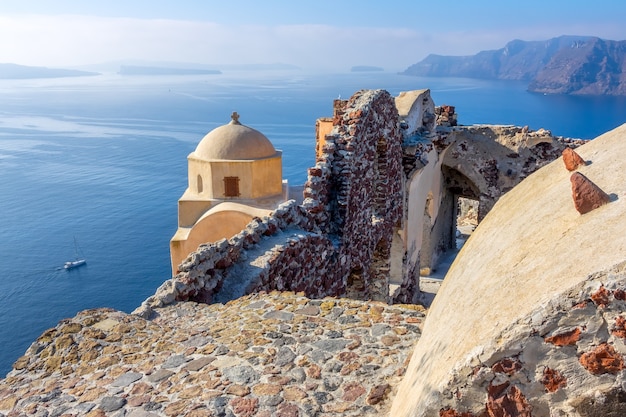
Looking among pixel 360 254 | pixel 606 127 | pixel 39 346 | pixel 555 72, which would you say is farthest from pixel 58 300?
pixel 555 72

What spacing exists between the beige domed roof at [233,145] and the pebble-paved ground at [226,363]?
10020 millimetres

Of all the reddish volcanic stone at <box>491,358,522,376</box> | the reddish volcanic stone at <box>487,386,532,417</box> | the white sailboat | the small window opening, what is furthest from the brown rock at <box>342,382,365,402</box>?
the white sailboat

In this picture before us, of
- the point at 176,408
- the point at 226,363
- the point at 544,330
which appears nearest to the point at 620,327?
the point at 544,330

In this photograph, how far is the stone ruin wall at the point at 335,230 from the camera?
18.8ft

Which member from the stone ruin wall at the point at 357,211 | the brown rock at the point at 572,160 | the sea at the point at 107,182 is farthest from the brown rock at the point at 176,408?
the sea at the point at 107,182

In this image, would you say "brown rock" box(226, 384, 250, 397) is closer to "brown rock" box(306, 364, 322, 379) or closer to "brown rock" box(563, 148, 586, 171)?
"brown rock" box(306, 364, 322, 379)

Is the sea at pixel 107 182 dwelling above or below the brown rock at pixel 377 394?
below

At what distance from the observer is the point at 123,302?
30.6 meters

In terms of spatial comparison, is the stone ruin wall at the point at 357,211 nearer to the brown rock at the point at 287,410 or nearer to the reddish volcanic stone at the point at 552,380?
the brown rock at the point at 287,410

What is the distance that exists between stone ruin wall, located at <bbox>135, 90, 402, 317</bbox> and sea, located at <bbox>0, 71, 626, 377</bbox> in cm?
2049

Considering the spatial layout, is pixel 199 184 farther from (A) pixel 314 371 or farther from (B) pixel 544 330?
(B) pixel 544 330

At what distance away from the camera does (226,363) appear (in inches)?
148

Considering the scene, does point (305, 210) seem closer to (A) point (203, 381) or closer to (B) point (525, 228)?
(A) point (203, 381)

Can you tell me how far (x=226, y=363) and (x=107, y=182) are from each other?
56394 mm
